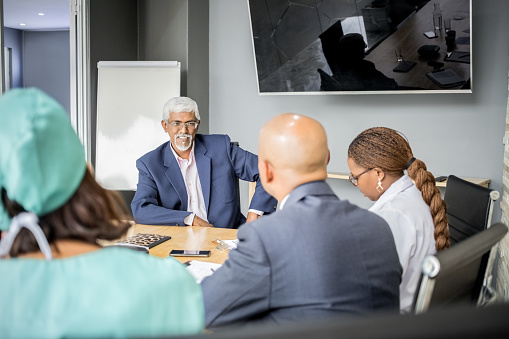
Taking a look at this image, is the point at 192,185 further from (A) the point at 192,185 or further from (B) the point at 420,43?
(B) the point at 420,43

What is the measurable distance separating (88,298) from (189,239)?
1678mm

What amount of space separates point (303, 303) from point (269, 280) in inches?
4.0

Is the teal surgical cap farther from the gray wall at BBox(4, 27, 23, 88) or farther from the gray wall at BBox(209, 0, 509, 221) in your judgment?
the gray wall at BBox(4, 27, 23, 88)

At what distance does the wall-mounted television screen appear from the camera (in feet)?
12.7

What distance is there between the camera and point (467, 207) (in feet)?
7.32

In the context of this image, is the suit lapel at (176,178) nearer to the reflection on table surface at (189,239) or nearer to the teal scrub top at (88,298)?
the reflection on table surface at (189,239)

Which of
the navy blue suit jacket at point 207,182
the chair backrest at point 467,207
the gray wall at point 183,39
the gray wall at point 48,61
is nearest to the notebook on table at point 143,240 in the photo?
the navy blue suit jacket at point 207,182

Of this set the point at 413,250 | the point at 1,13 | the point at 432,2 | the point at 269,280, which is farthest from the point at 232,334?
the point at 1,13

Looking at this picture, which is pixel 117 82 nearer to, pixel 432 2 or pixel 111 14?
pixel 111 14

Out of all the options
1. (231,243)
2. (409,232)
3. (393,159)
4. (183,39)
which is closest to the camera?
(409,232)

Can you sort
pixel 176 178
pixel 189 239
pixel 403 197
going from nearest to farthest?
pixel 403 197 < pixel 189 239 < pixel 176 178

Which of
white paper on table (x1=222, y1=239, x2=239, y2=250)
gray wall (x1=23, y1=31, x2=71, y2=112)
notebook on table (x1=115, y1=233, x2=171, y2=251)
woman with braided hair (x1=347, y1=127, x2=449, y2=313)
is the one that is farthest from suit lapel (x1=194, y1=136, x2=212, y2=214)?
gray wall (x1=23, y1=31, x2=71, y2=112)

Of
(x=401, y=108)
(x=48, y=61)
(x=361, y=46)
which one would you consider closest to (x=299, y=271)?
(x=361, y=46)

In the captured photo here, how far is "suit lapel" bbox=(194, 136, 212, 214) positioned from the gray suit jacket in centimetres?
184
